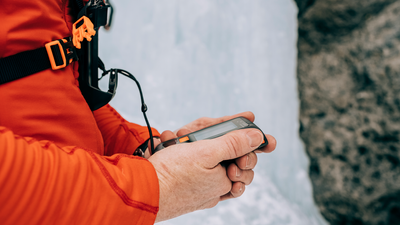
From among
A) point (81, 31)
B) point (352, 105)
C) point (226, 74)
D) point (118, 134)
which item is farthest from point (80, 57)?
point (226, 74)

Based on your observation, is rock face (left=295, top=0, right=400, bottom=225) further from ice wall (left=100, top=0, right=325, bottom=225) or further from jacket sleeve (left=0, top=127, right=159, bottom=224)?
jacket sleeve (left=0, top=127, right=159, bottom=224)

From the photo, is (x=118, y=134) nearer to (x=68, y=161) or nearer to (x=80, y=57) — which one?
(x=80, y=57)

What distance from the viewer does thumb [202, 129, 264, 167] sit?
42 cm

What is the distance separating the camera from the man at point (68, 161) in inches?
9.3

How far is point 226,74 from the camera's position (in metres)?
2.64

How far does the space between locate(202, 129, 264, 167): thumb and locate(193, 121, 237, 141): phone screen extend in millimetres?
66

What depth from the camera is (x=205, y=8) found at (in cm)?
276

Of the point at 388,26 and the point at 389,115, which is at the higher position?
the point at 388,26

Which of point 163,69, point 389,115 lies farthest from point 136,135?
point 163,69

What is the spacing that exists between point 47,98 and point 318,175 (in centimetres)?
118

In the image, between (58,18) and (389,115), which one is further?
(389,115)

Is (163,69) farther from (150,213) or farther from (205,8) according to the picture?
(150,213)

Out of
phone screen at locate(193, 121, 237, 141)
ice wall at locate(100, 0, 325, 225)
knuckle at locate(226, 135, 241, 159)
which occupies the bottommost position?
ice wall at locate(100, 0, 325, 225)

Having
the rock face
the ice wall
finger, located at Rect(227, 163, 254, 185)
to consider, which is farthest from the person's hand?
the ice wall
